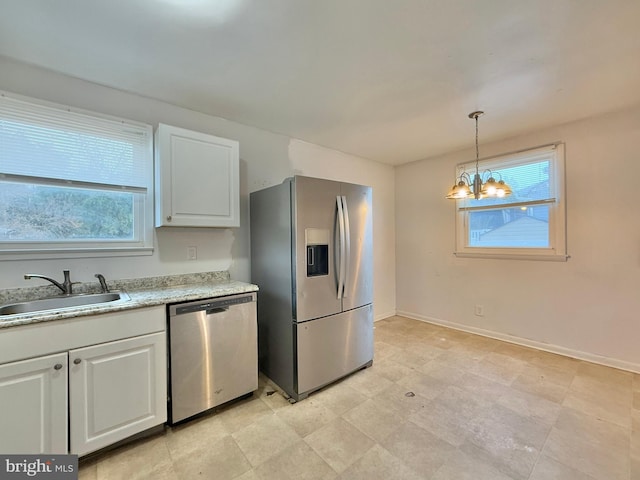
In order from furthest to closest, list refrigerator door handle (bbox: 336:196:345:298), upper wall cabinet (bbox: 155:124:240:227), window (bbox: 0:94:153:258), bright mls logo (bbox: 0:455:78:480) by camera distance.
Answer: refrigerator door handle (bbox: 336:196:345:298)
upper wall cabinet (bbox: 155:124:240:227)
window (bbox: 0:94:153:258)
bright mls logo (bbox: 0:455:78:480)

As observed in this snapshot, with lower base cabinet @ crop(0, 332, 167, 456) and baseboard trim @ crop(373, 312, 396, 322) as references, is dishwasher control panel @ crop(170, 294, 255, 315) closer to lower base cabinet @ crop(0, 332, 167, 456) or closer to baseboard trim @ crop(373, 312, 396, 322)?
lower base cabinet @ crop(0, 332, 167, 456)

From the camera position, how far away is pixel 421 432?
1.79 m

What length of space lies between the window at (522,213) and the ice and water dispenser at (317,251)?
86.0 inches

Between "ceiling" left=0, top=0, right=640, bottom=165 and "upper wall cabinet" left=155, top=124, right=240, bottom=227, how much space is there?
0.38 metres

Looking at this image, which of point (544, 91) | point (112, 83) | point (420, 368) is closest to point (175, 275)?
point (112, 83)

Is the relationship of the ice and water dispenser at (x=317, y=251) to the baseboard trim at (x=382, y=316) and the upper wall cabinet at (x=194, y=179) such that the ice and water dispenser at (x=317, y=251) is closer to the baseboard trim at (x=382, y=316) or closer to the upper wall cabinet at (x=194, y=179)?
the upper wall cabinet at (x=194, y=179)

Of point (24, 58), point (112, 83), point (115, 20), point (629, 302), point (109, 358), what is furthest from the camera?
point (629, 302)

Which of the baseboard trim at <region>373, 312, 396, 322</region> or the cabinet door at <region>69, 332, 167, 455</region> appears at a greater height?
the cabinet door at <region>69, 332, 167, 455</region>

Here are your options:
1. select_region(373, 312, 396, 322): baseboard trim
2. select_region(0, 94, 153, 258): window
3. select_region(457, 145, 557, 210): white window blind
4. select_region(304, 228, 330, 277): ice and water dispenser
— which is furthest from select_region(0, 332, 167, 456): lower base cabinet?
select_region(457, 145, 557, 210): white window blind

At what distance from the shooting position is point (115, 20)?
1.45 metres

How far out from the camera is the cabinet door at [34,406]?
4.32ft

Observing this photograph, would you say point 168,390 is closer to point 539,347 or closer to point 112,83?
point 112,83

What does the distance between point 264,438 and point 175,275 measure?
1.41 metres

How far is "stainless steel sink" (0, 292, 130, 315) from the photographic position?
1647 mm
